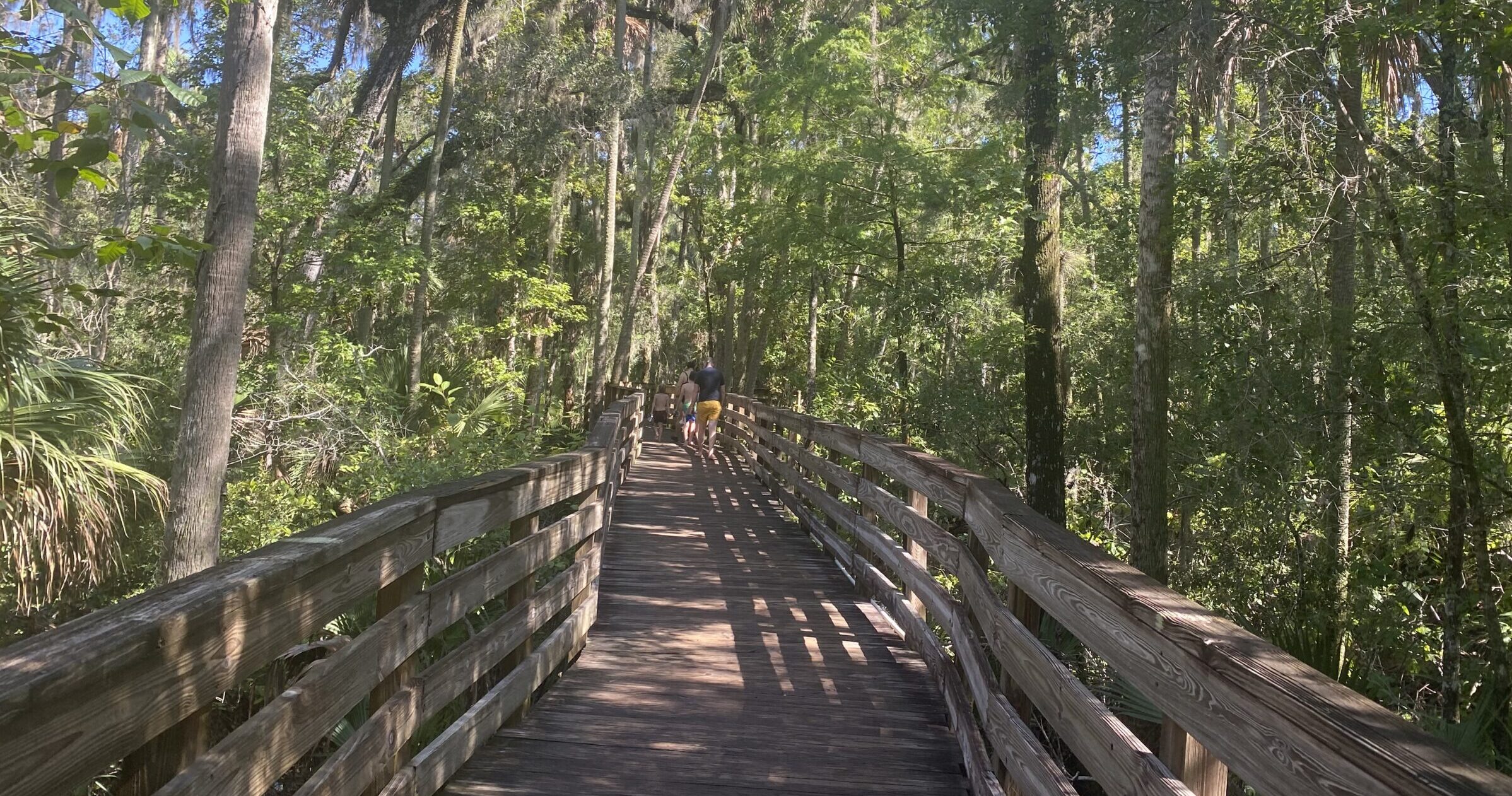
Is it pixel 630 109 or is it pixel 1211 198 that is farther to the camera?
pixel 630 109

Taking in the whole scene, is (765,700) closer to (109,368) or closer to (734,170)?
(109,368)

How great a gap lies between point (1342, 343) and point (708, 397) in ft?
36.2

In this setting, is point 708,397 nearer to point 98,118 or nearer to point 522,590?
point 522,590

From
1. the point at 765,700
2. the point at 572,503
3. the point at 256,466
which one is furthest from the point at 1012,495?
the point at 256,466

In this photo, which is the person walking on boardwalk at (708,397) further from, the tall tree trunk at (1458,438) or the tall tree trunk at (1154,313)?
the tall tree trunk at (1458,438)

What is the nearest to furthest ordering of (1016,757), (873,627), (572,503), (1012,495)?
(1016,757)
(1012,495)
(873,627)
(572,503)

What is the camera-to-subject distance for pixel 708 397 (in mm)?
18438

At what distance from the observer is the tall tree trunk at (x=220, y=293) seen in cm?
870

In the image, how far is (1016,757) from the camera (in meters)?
3.39

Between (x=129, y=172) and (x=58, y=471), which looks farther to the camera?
(x=129, y=172)

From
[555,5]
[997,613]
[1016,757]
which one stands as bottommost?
[1016,757]

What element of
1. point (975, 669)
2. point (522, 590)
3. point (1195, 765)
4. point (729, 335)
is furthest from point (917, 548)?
point (729, 335)

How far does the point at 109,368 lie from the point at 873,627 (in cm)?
688

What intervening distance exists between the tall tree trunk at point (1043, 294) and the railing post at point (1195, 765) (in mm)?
10796
